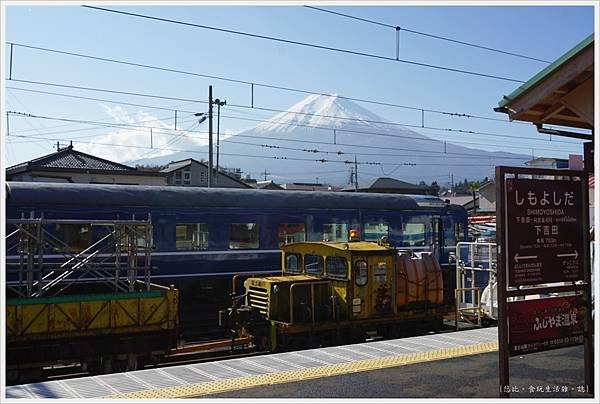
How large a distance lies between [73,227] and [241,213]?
11.9 feet

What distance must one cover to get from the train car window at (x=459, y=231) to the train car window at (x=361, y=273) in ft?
24.4

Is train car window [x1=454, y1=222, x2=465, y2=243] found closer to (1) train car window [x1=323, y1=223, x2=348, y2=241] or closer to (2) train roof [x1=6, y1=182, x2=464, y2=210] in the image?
(2) train roof [x1=6, y1=182, x2=464, y2=210]

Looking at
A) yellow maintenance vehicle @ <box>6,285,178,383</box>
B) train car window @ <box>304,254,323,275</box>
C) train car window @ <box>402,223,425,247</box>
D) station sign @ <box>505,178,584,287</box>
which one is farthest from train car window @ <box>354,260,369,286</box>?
train car window @ <box>402,223,425,247</box>

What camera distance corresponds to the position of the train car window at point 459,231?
17797mm

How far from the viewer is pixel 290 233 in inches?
587

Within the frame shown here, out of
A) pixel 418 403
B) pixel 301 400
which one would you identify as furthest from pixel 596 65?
pixel 301 400

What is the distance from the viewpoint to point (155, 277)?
12.6 m

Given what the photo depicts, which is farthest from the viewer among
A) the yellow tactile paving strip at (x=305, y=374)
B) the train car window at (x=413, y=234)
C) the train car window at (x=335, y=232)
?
the train car window at (x=413, y=234)

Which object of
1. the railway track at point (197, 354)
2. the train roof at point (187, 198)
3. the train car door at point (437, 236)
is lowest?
the railway track at point (197, 354)

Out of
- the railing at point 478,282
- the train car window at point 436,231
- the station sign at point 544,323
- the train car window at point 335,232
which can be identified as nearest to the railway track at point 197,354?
the railing at point 478,282

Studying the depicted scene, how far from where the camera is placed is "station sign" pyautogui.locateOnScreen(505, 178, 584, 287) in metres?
5.51

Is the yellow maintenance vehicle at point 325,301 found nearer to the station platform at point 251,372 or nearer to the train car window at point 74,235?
the station platform at point 251,372

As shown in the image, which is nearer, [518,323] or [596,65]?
[596,65]

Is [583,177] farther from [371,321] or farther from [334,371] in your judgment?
[371,321]
